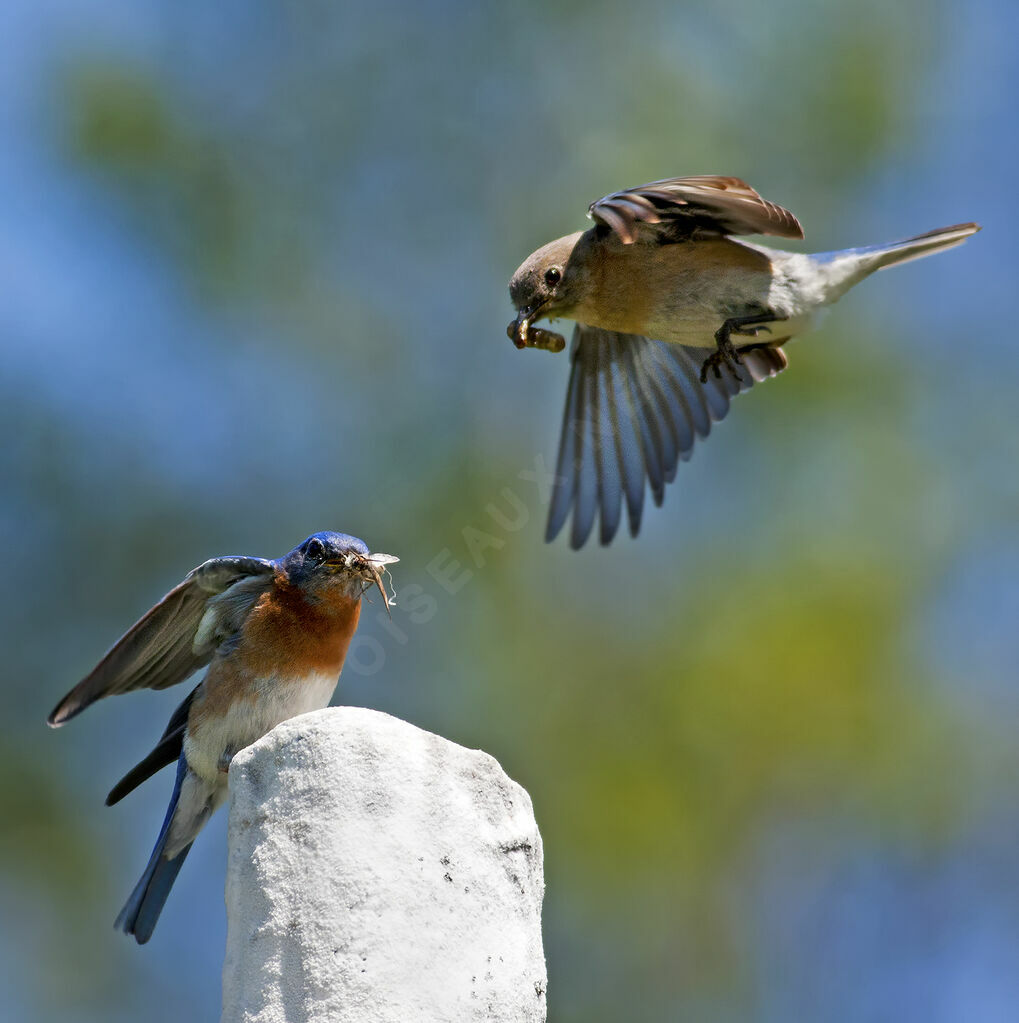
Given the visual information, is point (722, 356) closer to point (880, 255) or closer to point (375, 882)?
point (880, 255)

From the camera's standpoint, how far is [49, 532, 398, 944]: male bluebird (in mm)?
6723

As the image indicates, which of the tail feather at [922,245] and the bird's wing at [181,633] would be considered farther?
the tail feather at [922,245]

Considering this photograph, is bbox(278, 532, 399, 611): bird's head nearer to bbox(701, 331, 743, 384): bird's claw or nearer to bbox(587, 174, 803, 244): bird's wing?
bbox(587, 174, 803, 244): bird's wing

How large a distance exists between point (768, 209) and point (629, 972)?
271 inches

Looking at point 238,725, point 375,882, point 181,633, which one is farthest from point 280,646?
point 375,882

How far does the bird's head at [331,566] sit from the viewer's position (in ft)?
22.5

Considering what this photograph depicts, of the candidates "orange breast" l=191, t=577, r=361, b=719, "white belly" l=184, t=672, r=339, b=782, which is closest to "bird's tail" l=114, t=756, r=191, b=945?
"white belly" l=184, t=672, r=339, b=782

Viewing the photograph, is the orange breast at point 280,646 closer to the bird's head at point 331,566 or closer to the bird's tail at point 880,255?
the bird's head at point 331,566

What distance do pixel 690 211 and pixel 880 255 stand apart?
1030mm

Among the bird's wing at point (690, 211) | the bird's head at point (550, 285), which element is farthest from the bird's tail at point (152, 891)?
the bird's wing at point (690, 211)

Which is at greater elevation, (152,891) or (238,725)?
(238,725)

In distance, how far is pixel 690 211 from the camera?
7.90m

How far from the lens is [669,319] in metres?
8.24

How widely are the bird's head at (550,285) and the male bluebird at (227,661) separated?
6.44 ft
